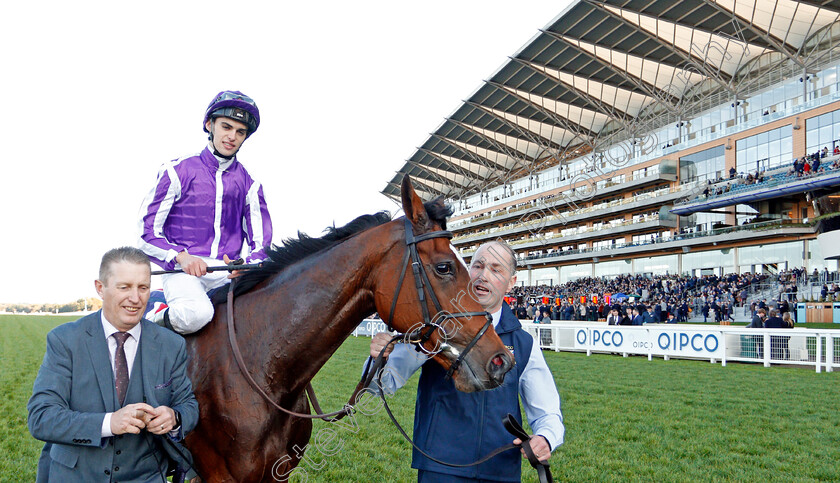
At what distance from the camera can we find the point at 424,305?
1.92m

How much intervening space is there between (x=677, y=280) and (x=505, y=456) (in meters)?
30.7

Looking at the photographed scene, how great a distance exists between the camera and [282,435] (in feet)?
6.81

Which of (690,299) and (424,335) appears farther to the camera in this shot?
(690,299)

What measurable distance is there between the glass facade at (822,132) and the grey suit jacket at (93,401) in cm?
3260

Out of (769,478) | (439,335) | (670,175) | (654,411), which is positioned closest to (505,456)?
(439,335)

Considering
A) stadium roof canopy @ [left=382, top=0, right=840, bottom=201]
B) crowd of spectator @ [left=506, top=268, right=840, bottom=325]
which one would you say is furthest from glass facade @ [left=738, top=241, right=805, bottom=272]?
stadium roof canopy @ [left=382, top=0, right=840, bottom=201]

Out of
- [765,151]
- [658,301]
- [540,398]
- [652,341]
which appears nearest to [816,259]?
[765,151]

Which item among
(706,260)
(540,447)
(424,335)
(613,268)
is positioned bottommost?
(540,447)

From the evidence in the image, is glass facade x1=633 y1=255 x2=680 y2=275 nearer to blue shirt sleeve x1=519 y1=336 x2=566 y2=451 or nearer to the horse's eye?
blue shirt sleeve x1=519 y1=336 x2=566 y2=451

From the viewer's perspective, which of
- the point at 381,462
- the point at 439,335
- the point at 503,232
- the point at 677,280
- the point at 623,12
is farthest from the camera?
the point at 503,232

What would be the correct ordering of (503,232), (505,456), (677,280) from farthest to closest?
(503,232)
(677,280)
(505,456)

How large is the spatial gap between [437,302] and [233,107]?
1.37 meters

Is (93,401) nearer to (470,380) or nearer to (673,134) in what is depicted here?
(470,380)

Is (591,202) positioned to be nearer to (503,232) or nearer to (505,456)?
(503,232)
